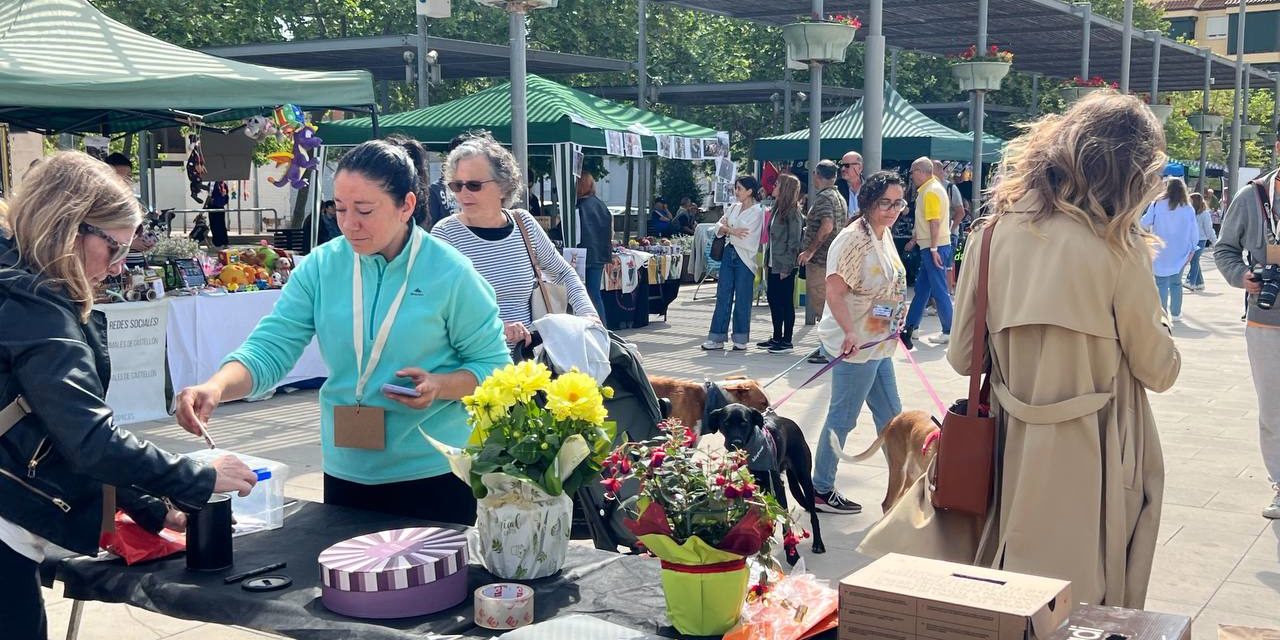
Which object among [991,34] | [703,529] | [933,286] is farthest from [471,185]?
[991,34]

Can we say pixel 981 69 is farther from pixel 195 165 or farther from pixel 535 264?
pixel 535 264

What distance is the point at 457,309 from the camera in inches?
119

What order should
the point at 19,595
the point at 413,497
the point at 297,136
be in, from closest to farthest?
1. the point at 19,595
2. the point at 413,497
3. the point at 297,136

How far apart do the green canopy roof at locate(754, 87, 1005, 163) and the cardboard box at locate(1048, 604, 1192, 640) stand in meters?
15.6

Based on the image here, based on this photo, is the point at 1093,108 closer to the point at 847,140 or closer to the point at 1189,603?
the point at 1189,603

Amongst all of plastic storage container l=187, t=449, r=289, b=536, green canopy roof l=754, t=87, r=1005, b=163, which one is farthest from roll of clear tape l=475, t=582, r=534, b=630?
green canopy roof l=754, t=87, r=1005, b=163

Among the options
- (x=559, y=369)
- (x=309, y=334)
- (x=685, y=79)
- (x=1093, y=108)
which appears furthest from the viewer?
(x=685, y=79)

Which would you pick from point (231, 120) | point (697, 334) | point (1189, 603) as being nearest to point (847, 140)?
point (697, 334)

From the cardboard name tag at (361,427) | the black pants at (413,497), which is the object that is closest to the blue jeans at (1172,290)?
the black pants at (413,497)

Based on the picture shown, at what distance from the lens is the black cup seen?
248 centimetres

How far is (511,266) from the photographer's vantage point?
173 inches

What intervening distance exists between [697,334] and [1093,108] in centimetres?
963

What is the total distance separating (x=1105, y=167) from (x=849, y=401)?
9.96 ft

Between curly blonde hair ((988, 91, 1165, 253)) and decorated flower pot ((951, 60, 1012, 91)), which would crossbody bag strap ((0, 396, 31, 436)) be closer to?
curly blonde hair ((988, 91, 1165, 253))
